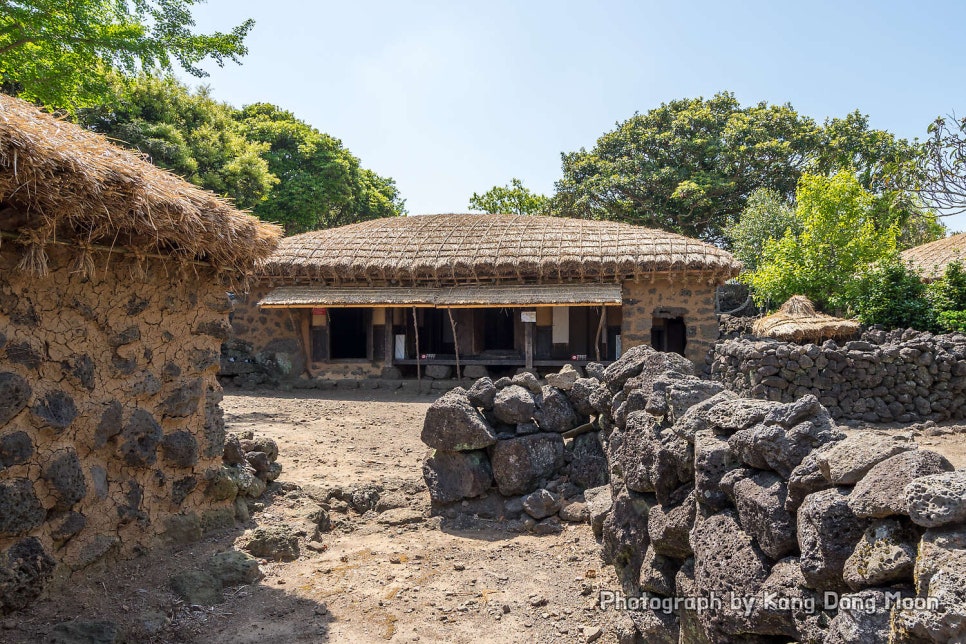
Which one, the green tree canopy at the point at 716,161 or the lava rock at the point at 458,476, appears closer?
the lava rock at the point at 458,476

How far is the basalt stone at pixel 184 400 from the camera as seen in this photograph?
16.0 ft

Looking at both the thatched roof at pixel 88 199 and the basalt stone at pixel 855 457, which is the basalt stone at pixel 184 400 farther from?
the basalt stone at pixel 855 457

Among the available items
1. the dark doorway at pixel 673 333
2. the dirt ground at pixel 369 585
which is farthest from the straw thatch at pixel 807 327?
the dirt ground at pixel 369 585

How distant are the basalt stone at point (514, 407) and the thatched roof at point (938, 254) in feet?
38.9

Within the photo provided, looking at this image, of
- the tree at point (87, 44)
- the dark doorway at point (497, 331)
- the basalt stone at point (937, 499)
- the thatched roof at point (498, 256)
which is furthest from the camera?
the dark doorway at point (497, 331)

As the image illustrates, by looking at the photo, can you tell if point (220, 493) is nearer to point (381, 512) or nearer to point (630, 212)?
point (381, 512)

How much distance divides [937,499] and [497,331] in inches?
661

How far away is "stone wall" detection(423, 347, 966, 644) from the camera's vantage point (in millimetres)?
1648

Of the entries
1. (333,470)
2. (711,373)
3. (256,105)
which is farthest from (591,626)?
(256,105)

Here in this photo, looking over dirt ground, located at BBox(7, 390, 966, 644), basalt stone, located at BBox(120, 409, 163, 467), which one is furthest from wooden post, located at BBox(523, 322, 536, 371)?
basalt stone, located at BBox(120, 409, 163, 467)

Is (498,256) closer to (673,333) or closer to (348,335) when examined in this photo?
Result: (673,333)

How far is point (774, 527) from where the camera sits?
2.27m

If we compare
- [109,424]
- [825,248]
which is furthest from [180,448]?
[825,248]

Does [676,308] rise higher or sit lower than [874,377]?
higher
